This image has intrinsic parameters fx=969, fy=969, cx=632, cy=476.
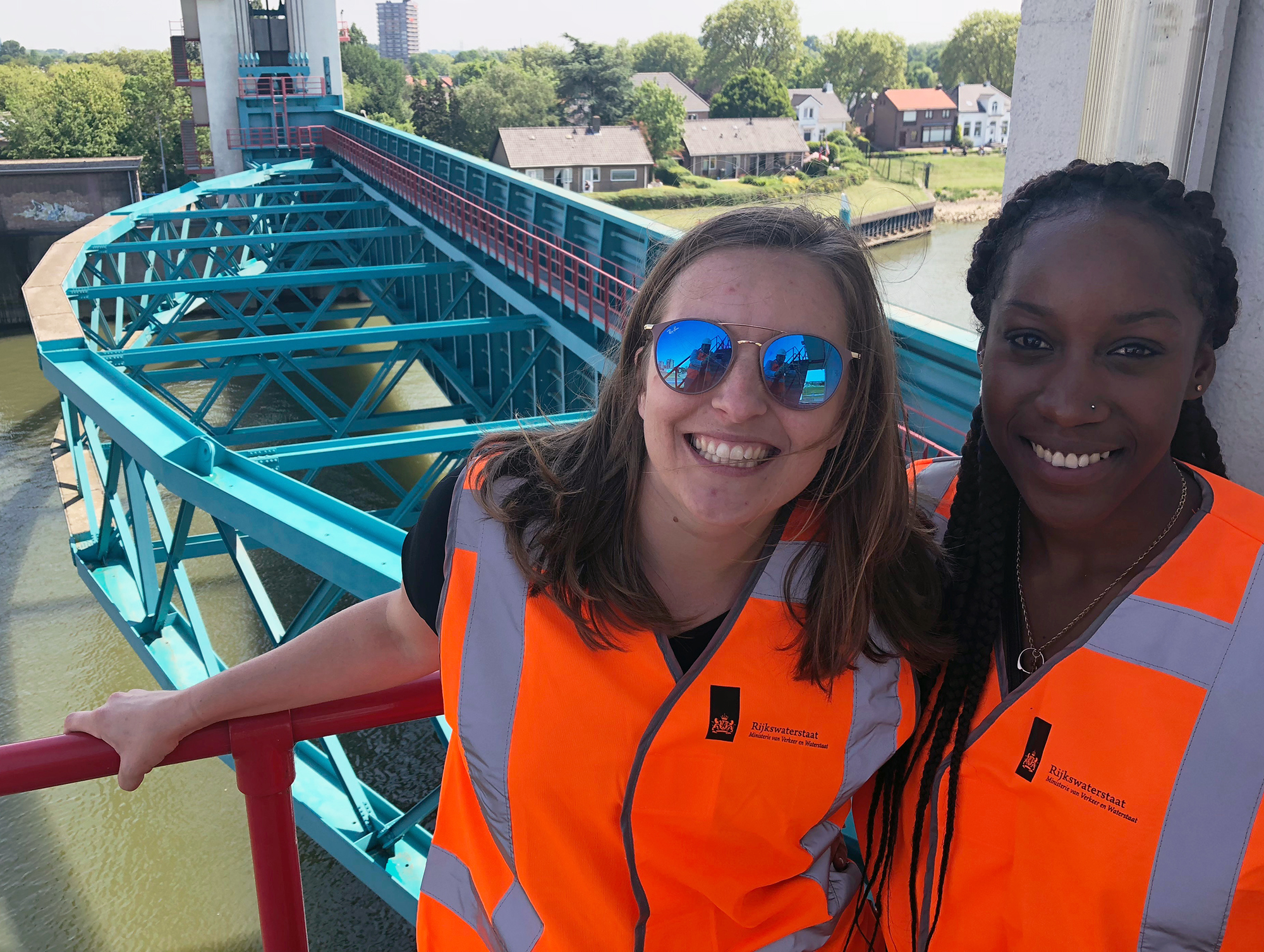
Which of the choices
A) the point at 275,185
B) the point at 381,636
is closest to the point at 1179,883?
the point at 381,636

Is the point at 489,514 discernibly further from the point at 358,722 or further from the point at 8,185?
the point at 8,185

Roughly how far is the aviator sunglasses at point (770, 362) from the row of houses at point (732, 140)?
31.5 meters

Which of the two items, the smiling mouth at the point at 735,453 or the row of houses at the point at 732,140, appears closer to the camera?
the smiling mouth at the point at 735,453

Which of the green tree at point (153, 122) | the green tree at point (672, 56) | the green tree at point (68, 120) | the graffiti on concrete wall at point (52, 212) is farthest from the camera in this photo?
the green tree at point (672, 56)

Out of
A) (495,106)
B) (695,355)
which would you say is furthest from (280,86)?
(495,106)

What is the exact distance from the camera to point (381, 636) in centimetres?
167

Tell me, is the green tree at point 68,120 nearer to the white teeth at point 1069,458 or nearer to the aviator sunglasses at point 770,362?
the aviator sunglasses at point 770,362

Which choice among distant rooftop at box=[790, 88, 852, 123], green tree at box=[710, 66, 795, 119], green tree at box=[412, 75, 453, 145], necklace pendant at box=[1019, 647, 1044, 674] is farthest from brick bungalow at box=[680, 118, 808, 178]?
necklace pendant at box=[1019, 647, 1044, 674]

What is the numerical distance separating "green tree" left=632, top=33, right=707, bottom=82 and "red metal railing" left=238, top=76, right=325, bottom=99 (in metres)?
79.9

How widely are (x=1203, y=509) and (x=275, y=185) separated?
2100cm

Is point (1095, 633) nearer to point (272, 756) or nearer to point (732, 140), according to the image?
point (272, 756)

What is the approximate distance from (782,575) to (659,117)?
2328 inches

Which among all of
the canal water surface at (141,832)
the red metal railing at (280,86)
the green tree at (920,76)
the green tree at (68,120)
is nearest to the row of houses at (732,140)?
the red metal railing at (280,86)

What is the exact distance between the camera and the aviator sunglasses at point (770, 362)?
1413 millimetres
